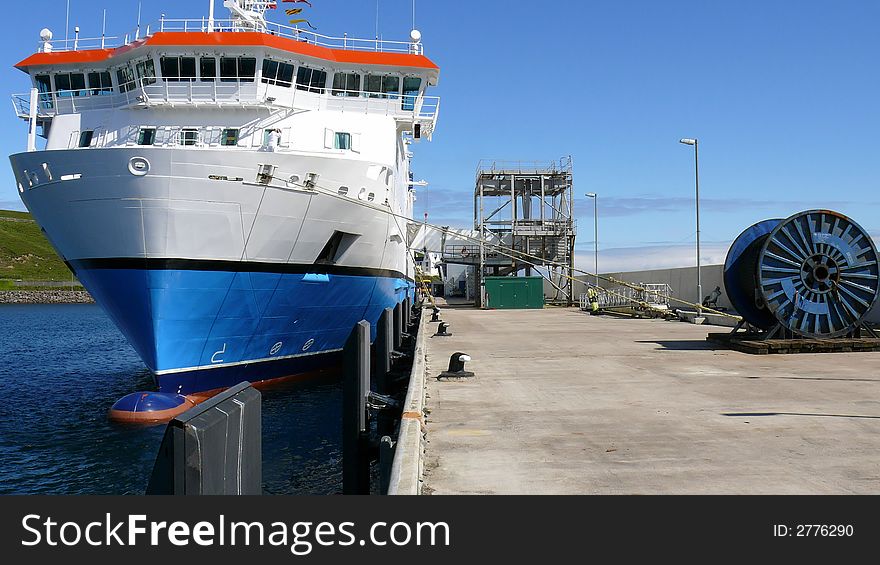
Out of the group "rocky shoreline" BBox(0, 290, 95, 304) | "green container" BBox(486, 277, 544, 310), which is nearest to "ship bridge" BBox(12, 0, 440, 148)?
"green container" BBox(486, 277, 544, 310)

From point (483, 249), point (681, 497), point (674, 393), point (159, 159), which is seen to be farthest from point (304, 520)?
point (483, 249)

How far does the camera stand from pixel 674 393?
9898 millimetres

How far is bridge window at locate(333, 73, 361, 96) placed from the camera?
72.2 ft

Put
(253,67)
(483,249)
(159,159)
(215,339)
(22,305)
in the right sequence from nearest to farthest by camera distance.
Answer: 1. (159,159)
2. (215,339)
3. (253,67)
4. (483,249)
5. (22,305)

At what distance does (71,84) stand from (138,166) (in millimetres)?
8944

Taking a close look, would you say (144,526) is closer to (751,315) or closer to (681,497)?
(681,497)

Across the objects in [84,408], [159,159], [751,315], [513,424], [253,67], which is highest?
[253,67]

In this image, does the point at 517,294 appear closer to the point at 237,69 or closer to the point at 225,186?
the point at 237,69

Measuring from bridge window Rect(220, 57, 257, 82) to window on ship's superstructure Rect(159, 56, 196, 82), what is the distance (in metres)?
0.85

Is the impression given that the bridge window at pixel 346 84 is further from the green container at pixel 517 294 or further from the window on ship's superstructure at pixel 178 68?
the green container at pixel 517 294

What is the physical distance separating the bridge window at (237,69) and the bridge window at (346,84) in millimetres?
2806

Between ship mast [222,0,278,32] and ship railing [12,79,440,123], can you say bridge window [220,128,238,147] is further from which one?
ship mast [222,0,278,32]

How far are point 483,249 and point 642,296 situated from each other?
12.3 meters

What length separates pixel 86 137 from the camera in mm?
20188
